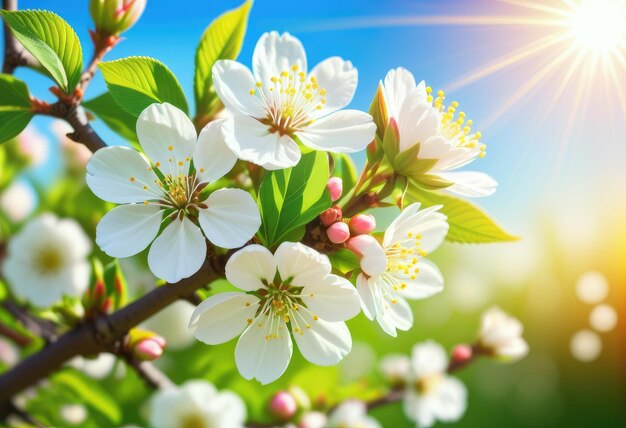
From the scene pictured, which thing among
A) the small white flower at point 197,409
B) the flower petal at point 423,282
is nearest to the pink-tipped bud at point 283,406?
the small white flower at point 197,409

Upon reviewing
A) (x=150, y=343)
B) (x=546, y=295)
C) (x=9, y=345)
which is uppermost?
(x=546, y=295)

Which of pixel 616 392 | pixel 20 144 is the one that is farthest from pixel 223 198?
pixel 616 392

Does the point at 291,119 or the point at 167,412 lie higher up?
the point at 291,119

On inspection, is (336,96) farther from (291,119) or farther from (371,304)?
(371,304)

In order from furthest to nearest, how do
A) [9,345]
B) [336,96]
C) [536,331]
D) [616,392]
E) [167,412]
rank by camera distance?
[616,392]
[536,331]
[9,345]
[167,412]
[336,96]

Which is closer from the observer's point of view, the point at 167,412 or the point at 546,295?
the point at 167,412

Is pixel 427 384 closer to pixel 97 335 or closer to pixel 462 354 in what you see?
pixel 462 354

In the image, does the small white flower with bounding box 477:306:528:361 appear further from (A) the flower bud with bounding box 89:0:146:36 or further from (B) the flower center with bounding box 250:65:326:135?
(A) the flower bud with bounding box 89:0:146:36

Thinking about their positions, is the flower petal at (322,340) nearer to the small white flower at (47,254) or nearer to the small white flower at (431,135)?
the small white flower at (431,135)
